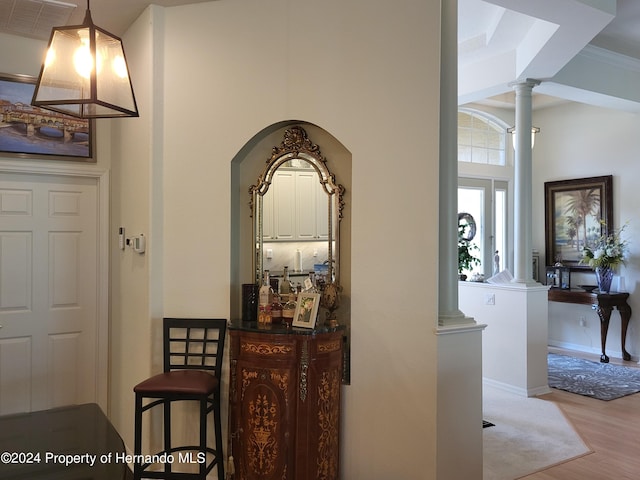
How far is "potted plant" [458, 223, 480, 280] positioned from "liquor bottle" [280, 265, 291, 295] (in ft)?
10.5

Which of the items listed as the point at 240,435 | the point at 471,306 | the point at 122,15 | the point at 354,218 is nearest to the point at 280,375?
the point at 240,435

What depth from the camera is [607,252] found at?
20.0ft

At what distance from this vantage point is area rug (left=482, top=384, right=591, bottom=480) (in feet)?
10.9

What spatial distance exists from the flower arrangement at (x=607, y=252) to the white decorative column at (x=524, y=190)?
1.70 m

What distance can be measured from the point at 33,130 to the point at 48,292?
120 cm

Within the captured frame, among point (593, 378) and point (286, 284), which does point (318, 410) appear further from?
point (593, 378)

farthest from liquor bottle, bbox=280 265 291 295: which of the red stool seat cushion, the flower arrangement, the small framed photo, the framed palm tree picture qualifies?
the framed palm tree picture

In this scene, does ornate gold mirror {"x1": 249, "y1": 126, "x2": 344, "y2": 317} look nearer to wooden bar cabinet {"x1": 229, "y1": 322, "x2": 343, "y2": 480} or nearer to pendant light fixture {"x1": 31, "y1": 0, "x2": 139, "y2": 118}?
wooden bar cabinet {"x1": 229, "y1": 322, "x2": 343, "y2": 480}

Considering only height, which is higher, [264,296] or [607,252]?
[607,252]

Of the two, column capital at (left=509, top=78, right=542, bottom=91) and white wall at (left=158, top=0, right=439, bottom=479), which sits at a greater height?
column capital at (left=509, top=78, right=542, bottom=91)

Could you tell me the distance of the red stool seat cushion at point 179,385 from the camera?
2684mm

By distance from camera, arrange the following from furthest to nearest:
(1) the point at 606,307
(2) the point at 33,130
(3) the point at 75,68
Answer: (1) the point at 606,307, (2) the point at 33,130, (3) the point at 75,68

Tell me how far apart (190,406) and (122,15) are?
2616 millimetres

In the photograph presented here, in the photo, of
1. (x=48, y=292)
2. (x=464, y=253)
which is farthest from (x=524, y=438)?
(x=48, y=292)
